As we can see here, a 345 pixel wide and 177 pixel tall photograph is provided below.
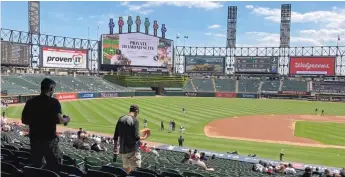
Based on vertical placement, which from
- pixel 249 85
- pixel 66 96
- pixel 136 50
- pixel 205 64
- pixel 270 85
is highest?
pixel 136 50

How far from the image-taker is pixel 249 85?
342ft

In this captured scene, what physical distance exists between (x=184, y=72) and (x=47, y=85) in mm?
109857

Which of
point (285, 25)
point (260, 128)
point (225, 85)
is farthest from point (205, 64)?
point (260, 128)

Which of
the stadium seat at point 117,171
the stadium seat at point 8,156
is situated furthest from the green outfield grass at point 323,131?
the stadium seat at point 8,156

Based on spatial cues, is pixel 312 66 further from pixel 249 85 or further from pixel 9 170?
pixel 9 170

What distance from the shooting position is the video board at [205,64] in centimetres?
11325

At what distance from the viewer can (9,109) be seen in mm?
46500

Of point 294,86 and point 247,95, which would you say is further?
point 294,86

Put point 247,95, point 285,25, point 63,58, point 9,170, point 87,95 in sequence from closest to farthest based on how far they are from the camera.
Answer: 1. point 9,170
2. point 87,95
3. point 63,58
4. point 247,95
5. point 285,25

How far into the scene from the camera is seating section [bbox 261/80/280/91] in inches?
3984

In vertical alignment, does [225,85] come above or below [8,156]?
below

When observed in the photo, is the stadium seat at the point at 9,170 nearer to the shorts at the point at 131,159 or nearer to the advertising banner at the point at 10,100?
the shorts at the point at 131,159

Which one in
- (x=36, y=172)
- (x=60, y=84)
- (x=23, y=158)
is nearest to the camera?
(x=36, y=172)

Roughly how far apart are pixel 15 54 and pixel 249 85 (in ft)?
217
